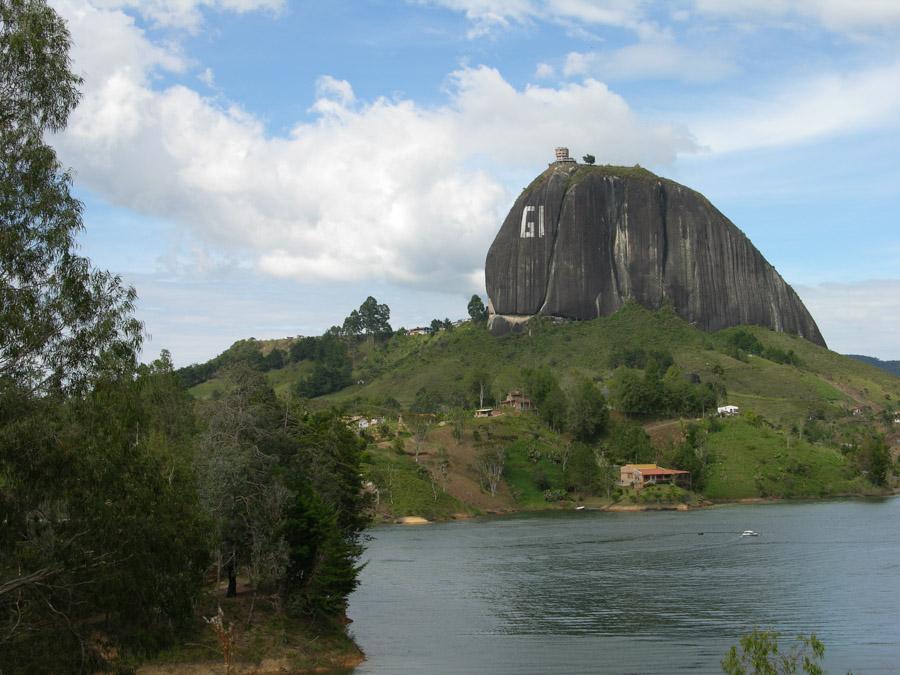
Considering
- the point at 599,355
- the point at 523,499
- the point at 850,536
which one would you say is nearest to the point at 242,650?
the point at 850,536

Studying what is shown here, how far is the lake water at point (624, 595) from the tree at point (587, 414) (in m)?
41.6

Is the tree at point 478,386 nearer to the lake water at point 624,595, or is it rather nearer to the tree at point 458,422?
the tree at point 458,422

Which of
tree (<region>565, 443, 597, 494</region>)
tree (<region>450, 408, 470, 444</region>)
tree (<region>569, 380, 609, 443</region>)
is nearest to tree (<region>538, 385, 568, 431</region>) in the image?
tree (<region>569, 380, 609, 443</region>)

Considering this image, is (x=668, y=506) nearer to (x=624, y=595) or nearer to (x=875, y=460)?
(x=875, y=460)

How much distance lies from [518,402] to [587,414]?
1713 cm

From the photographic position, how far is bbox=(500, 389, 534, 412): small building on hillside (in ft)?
504

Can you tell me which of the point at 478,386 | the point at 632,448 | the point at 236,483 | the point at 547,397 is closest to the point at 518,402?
the point at 547,397

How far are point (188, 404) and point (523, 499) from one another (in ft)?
230

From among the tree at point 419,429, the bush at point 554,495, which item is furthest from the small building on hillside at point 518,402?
the bush at point 554,495

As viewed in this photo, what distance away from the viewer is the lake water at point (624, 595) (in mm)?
44375

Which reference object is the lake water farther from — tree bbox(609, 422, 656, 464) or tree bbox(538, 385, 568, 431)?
tree bbox(538, 385, 568, 431)

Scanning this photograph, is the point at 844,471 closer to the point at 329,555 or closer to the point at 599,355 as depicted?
the point at 599,355

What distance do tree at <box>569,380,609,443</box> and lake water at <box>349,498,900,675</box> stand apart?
41.6 metres

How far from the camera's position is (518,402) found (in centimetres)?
15588
